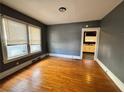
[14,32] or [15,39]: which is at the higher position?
[14,32]

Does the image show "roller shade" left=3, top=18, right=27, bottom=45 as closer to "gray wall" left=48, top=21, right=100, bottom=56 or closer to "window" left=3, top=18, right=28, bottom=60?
"window" left=3, top=18, right=28, bottom=60

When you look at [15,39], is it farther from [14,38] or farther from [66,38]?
[66,38]

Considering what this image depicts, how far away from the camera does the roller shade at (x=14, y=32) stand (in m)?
2.67

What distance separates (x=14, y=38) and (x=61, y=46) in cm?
310

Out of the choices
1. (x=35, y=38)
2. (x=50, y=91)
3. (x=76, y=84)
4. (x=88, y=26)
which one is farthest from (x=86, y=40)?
(x=50, y=91)

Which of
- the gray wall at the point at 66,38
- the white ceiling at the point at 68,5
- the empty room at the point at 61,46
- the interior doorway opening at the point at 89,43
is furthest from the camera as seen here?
the interior doorway opening at the point at 89,43

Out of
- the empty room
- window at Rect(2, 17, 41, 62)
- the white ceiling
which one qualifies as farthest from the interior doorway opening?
window at Rect(2, 17, 41, 62)

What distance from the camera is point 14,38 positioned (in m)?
2.98

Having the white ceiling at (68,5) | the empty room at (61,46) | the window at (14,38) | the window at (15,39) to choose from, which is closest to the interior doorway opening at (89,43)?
the empty room at (61,46)

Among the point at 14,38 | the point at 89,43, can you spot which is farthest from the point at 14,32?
the point at 89,43

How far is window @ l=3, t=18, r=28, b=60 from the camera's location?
267cm

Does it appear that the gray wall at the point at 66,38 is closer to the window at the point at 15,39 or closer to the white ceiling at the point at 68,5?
the white ceiling at the point at 68,5

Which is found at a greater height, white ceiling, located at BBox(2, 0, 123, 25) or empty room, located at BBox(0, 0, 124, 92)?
white ceiling, located at BBox(2, 0, 123, 25)

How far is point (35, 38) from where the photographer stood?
4.44 metres
